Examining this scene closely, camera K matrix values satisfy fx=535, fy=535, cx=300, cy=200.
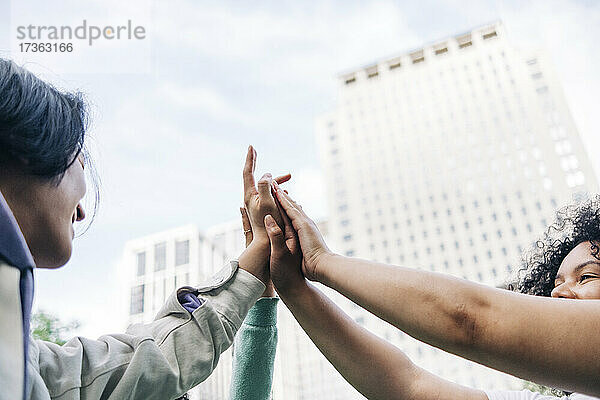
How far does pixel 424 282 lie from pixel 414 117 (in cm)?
3024

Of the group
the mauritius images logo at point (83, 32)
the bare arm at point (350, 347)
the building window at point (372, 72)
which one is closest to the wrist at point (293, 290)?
the bare arm at point (350, 347)

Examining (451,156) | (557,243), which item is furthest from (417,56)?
(557,243)

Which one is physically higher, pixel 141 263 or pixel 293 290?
pixel 141 263

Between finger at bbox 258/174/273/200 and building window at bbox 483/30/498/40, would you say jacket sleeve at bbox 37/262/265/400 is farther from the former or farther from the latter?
building window at bbox 483/30/498/40

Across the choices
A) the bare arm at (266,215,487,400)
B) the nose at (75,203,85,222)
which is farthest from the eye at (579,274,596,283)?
the nose at (75,203,85,222)

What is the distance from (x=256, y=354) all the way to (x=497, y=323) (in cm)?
39

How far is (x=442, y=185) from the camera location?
27.6m

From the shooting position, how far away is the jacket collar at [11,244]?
33 cm

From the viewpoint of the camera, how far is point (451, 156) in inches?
1109

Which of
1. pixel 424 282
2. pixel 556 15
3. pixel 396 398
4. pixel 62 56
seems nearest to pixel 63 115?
pixel 424 282

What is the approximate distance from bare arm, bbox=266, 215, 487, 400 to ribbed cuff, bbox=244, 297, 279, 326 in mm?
34

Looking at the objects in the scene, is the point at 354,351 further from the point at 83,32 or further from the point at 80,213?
the point at 83,32

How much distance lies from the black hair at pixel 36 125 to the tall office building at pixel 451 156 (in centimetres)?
2371

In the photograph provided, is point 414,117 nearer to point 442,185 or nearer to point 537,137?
point 442,185
